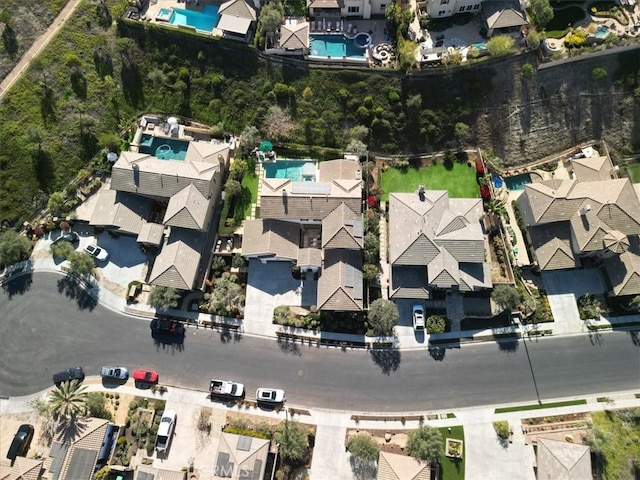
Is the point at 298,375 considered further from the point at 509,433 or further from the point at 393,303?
the point at 509,433

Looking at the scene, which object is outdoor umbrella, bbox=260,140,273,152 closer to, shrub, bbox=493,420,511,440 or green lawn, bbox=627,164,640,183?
shrub, bbox=493,420,511,440

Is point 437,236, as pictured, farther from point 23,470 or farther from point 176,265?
point 23,470

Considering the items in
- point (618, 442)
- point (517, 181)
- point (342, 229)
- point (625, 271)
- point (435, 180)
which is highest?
point (517, 181)

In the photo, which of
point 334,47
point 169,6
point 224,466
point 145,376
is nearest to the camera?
point 224,466

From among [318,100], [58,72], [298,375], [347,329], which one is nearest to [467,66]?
[318,100]

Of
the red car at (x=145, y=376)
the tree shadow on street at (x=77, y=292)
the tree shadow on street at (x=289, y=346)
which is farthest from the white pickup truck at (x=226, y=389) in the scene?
the tree shadow on street at (x=77, y=292)

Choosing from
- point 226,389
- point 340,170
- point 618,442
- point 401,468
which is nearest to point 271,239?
point 340,170
